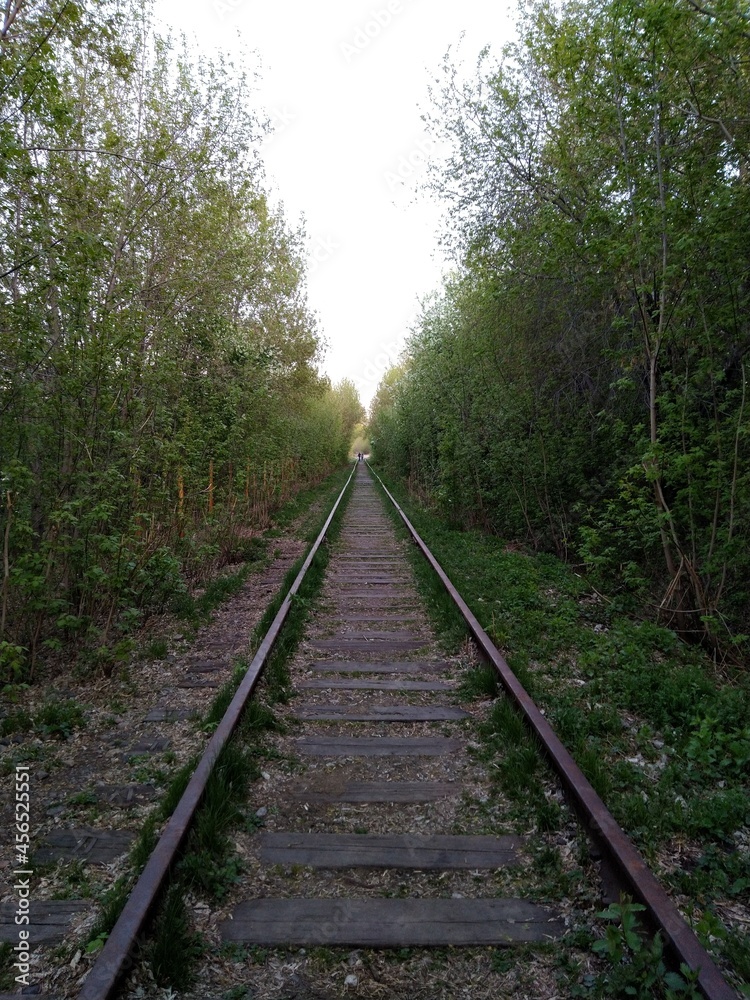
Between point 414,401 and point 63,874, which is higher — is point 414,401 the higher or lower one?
the higher one

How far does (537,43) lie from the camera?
7738 mm

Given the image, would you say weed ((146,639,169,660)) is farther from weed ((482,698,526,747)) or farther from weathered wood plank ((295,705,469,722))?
weed ((482,698,526,747))

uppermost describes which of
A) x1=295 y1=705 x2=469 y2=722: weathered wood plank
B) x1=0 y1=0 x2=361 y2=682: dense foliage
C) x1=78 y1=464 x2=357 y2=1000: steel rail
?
x1=0 y1=0 x2=361 y2=682: dense foliage

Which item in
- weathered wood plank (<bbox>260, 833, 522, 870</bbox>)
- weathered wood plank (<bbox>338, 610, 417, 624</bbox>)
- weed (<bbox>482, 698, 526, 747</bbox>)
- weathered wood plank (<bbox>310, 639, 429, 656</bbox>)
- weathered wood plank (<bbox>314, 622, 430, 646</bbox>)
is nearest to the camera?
weathered wood plank (<bbox>260, 833, 522, 870</bbox>)

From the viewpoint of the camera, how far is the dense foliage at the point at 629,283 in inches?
197

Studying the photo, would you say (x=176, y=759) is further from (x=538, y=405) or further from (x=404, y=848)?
(x=538, y=405)

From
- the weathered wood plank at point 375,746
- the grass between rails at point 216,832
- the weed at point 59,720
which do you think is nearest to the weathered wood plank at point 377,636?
the grass between rails at point 216,832

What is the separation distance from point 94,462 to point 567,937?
15.0 feet

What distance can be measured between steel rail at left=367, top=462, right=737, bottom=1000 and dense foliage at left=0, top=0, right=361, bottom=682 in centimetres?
348

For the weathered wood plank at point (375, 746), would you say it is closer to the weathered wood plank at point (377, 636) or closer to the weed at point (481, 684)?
the weed at point (481, 684)

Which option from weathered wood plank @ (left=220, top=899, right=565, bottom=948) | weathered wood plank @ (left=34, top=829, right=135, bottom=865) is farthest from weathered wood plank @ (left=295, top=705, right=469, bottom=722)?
weathered wood plank @ (left=220, top=899, right=565, bottom=948)

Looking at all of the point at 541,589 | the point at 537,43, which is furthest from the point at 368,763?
the point at 537,43

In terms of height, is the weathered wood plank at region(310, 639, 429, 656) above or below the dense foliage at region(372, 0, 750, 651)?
below

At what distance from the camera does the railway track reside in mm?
2145
